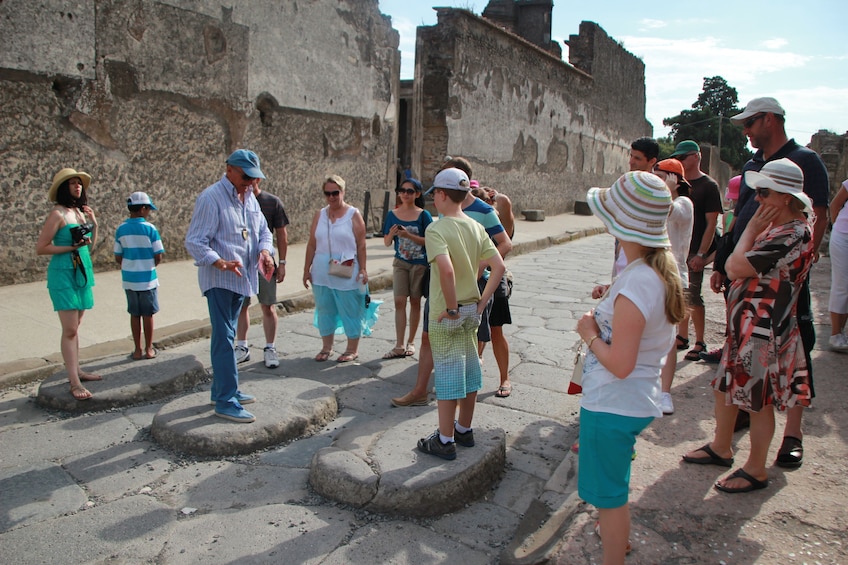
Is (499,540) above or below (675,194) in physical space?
below

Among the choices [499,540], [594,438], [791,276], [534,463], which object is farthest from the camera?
[534,463]

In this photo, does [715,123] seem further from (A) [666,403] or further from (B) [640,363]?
(B) [640,363]

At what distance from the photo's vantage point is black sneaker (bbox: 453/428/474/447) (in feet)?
10.7

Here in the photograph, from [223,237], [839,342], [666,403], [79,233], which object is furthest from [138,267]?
[839,342]

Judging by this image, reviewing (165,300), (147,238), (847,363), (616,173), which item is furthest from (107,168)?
(616,173)

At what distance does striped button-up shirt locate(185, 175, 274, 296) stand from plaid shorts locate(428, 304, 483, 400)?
46.8 inches

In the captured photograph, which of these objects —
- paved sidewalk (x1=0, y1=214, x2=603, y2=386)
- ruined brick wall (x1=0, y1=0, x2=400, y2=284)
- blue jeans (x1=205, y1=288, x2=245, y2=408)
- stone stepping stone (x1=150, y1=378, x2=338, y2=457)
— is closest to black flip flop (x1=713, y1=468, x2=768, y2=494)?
stone stepping stone (x1=150, y1=378, x2=338, y2=457)

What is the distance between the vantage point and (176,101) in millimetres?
8211

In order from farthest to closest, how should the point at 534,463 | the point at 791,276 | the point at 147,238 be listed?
the point at 147,238 → the point at 534,463 → the point at 791,276

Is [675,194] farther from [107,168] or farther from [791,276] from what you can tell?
[107,168]

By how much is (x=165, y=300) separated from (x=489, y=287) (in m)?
4.12

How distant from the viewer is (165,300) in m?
6.52

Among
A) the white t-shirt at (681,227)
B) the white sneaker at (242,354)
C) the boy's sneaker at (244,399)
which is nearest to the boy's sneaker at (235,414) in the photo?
the boy's sneaker at (244,399)

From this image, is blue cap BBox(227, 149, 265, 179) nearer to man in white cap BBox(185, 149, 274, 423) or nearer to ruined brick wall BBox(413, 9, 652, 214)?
man in white cap BBox(185, 149, 274, 423)
